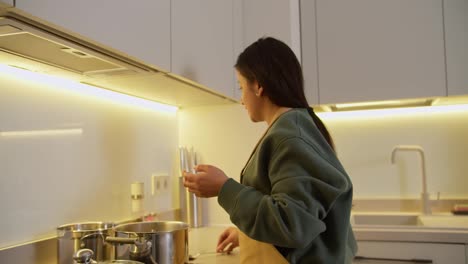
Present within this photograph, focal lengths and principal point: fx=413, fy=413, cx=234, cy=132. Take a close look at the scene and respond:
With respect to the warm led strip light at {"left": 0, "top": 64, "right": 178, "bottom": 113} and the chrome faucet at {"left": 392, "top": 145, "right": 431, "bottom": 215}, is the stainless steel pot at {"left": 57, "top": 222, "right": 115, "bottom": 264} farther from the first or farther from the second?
the chrome faucet at {"left": 392, "top": 145, "right": 431, "bottom": 215}

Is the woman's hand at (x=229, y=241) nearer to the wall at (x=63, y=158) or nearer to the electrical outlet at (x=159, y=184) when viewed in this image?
the wall at (x=63, y=158)

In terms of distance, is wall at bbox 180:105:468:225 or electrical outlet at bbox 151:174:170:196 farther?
wall at bbox 180:105:468:225

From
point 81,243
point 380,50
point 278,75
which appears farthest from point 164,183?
point 380,50

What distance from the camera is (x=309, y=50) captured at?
75.8 inches

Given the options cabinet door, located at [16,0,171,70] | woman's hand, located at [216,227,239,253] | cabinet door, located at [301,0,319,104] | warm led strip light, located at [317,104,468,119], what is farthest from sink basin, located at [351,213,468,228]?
cabinet door, located at [16,0,171,70]

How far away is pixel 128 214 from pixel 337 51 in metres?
1.14

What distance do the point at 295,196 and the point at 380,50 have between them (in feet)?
4.11

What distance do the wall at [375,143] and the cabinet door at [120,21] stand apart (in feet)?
2.79

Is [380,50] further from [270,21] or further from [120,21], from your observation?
[120,21]

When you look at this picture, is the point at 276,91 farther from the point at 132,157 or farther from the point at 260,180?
the point at 132,157

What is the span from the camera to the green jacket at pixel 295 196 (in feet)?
2.53

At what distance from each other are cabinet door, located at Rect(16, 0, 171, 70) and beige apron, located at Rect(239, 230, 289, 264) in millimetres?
505

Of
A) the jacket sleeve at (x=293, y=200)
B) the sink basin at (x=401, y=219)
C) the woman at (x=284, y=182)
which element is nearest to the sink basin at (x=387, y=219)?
the sink basin at (x=401, y=219)

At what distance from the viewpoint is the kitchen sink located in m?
1.72
